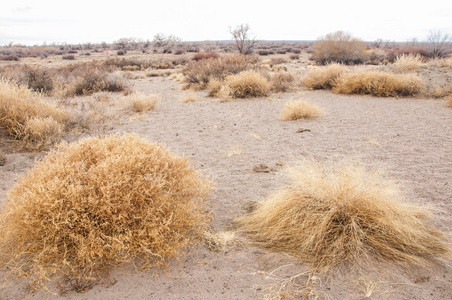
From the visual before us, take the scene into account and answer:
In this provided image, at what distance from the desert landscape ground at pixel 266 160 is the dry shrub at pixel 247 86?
35cm

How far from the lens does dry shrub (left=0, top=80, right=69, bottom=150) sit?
15.9ft

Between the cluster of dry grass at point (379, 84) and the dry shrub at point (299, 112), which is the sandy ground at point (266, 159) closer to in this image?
the dry shrub at point (299, 112)

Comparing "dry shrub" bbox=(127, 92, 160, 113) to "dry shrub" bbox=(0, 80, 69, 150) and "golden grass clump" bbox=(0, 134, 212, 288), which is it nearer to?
"dry shrub" bbox=(0, 80, 69, 150)

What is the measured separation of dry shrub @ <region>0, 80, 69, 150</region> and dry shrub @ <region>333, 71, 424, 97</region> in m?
8.75

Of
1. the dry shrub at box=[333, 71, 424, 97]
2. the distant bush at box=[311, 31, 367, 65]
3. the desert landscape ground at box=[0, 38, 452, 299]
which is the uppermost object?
the distant bush at box=[311, 31, 367, 65]

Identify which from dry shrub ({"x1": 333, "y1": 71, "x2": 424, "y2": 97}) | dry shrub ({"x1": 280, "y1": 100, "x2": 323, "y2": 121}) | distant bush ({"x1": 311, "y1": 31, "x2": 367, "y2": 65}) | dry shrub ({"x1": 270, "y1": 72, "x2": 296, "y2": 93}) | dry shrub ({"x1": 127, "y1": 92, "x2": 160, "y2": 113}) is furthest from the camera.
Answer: distant bush ({"x1": 311, "y1": 31, "x2": 367, "y2": 65})

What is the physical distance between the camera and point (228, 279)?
2006mm

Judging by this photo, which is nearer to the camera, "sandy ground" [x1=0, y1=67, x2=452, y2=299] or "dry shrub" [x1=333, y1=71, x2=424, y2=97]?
"sandy ground" [x1=0, y1=67, x2=452, y2=299]

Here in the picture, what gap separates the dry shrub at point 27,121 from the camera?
4832 mm

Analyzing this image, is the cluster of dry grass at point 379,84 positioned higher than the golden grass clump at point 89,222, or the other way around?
the cluster of dry grass at point 379,84

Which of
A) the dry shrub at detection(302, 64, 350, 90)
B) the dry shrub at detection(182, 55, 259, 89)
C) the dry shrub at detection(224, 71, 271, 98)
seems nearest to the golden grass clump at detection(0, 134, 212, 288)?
the dry shrub at detection(224, 71, 271, 98)

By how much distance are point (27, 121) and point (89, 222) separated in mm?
4183

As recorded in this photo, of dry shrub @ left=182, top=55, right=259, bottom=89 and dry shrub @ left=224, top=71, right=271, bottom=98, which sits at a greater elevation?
dry shrub @ left=182, top=55, right=259, bottom=89

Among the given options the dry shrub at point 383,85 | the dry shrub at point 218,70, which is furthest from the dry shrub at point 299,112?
the dry shrub at point 218,70
